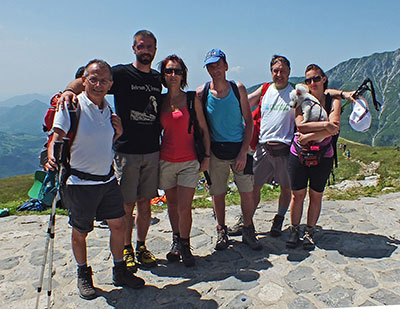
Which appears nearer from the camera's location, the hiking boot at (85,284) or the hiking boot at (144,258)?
the hiking boot at (85,284)

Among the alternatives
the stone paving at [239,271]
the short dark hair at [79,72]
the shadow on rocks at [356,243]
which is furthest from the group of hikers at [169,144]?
the short dark hair at [79,72]

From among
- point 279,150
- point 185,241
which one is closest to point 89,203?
point 185,241

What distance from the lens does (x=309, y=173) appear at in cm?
609

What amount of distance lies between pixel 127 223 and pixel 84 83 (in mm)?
2370

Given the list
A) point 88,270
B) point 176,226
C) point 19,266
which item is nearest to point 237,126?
point 176,226

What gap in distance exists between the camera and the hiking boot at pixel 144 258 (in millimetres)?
5785

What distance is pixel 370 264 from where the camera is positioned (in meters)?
5.68

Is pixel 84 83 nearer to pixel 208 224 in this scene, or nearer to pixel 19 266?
pixel 19 266

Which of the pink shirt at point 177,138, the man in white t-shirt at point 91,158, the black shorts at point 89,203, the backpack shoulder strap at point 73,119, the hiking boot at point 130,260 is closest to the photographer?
the backpack shoulder strap at point 73,119

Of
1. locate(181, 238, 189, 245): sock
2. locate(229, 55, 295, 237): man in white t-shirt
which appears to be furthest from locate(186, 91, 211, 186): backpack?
locate(229, 55, 295, 237): man in white t-shirt

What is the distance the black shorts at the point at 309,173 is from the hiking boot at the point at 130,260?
10.3ft

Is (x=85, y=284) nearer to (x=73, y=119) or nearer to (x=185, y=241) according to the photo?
(x=185, y=241)

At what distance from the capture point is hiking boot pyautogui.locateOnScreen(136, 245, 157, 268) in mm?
5785

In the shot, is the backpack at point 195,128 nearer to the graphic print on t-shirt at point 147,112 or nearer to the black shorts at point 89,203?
the graphic print on t-shirt at point 147,112
